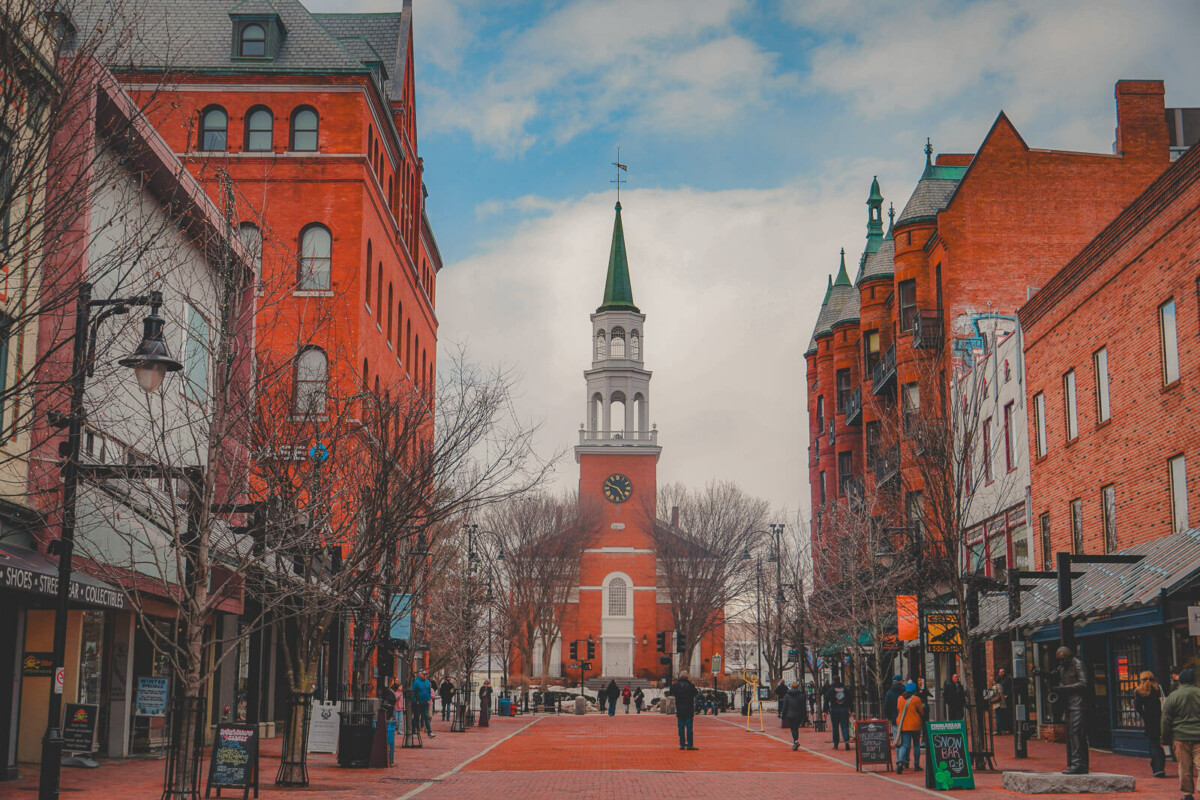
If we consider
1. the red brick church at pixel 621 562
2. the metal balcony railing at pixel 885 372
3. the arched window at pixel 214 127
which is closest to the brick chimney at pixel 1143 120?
the metal balcony railing at pixel 885 372

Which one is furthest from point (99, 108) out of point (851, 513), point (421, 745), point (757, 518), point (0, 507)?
A: point (757, 518)

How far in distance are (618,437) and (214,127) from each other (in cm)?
5547

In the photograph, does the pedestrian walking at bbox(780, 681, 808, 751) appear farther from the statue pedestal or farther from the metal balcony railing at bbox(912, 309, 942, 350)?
the metal balcony railing at bbox(912, 309, 942, 350)

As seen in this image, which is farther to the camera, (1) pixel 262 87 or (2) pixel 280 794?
(1) pixel 262 87

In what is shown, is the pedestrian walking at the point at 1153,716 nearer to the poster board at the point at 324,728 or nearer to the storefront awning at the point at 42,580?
the poster board at the point at 324,728

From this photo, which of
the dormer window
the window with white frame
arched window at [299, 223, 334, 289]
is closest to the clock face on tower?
arched window at [299, 223, 334, 289]

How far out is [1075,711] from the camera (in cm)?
1766

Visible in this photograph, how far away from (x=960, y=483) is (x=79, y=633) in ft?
52.0

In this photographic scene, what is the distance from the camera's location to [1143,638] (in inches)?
950

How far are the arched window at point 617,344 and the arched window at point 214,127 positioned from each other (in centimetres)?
5720

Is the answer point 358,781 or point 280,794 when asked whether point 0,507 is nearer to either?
point 280,794

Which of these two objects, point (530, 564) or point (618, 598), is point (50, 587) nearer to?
point (530, 564)

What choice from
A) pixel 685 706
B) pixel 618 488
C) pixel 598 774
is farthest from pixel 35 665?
pixel 618 488

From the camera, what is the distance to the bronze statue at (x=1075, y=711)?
1752 cm
